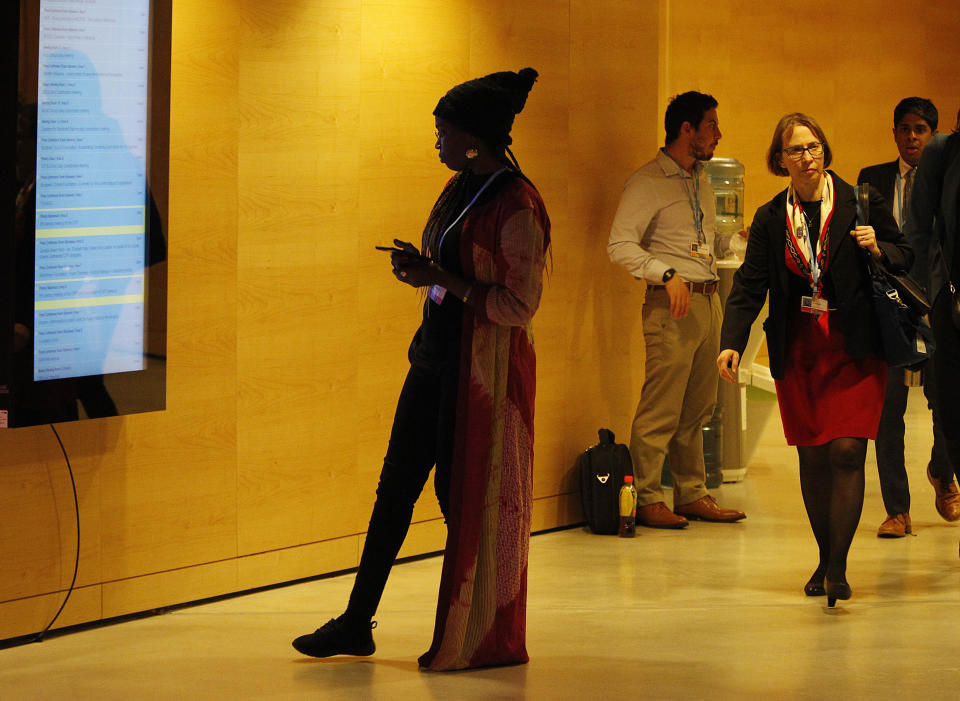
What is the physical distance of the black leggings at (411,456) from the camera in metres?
3.91

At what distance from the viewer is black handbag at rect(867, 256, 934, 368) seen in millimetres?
4617

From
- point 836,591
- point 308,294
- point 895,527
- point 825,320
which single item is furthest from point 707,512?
point 308,294

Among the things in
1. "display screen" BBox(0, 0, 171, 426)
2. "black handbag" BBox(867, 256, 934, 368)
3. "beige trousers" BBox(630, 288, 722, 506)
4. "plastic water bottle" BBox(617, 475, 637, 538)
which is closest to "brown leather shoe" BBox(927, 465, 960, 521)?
"beige trousers" BBox(630, 288, 722, 506)

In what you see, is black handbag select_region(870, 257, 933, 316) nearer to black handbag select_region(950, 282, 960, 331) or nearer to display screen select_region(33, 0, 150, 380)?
black handbag select_region(950, 282, 960, 331)

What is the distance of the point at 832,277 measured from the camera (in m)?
4.76

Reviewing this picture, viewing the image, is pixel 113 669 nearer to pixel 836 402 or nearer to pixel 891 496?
pixel 836 402

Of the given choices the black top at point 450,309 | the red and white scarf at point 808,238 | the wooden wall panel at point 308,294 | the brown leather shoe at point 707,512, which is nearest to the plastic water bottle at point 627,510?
the wooden wall panel at point 308,294

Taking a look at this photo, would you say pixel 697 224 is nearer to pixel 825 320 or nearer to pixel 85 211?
pixel 825 320

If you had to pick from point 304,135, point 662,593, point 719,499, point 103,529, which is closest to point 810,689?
point 662,593

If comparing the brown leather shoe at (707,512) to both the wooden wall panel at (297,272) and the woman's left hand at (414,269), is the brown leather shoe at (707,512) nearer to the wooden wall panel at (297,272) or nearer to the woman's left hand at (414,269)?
the wooden wall panel at (297,272)

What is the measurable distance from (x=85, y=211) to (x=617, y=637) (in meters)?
2.16

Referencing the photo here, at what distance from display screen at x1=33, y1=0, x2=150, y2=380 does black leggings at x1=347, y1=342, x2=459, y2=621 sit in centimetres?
96

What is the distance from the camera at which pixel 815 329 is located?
4805mm

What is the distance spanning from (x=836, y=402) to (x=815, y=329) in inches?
10.5
